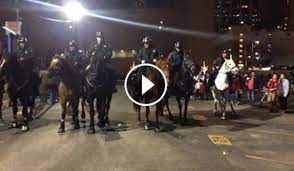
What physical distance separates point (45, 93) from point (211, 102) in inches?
308

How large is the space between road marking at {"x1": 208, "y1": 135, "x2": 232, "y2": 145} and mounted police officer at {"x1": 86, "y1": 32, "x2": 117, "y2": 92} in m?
3.41

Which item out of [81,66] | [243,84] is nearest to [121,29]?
[243,84]

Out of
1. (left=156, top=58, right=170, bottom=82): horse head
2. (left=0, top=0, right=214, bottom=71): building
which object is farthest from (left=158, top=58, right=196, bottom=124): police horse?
(left=0, top=0, right=214, bottom=71): building

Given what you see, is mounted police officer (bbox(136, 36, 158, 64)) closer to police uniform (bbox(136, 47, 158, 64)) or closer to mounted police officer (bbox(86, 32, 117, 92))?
police uniform (bbox(136, 47, 158, 64))

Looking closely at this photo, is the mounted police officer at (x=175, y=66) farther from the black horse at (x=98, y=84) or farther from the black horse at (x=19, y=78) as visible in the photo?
the black horse at (x=19, y=78)

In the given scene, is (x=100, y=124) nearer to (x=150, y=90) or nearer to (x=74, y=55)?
(x=150, y=90)

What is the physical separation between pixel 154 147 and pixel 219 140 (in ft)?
6.58

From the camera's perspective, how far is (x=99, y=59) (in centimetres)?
1241

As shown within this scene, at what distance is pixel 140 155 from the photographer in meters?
10.2

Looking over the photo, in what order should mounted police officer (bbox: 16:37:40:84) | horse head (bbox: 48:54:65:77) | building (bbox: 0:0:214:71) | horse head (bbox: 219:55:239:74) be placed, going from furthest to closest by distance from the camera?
building (bbox: 0:0:214:71)
horse head (bbox: 219:55:239:74)
mounted police officer (bbox: 16:37:40:84)
horse head (bbox: 48:54:65:77)

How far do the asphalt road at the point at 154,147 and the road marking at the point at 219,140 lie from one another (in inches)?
1.1

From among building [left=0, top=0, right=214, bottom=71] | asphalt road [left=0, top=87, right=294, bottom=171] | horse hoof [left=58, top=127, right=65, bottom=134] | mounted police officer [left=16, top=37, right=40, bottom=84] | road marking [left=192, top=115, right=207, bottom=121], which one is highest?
building [left=0, top=0, right=214, bottom=71]

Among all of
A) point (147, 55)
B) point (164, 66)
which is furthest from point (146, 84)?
point (164, 66)

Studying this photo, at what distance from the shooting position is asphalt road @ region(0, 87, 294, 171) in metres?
9.44
